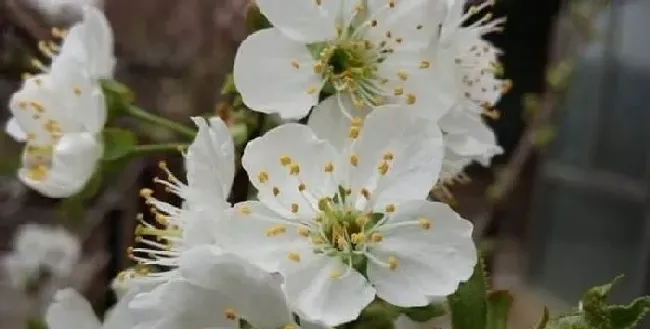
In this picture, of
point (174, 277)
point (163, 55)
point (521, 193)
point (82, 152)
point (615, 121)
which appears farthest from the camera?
point (521, 193)

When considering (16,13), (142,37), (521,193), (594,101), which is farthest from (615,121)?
(16,13)

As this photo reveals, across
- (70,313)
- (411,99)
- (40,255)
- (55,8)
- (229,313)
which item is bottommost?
(40,255)

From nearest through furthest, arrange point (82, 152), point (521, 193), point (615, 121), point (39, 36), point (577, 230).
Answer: point (82, 152)
point (39, 36)
point (615, 121)
point (577, 230)
point (521, 193)

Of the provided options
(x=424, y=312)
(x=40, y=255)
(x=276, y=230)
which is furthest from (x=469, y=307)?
(x=40, y=255)

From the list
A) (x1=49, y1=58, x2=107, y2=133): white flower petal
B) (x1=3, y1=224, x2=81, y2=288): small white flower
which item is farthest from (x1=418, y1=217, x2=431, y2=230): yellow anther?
(x1=3, y1=224, x2=81, y2=288): small white flower

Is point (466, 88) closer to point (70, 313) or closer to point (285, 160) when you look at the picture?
point (285, 160)

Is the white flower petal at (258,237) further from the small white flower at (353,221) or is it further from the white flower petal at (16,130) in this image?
the white flower petal at (16,130)

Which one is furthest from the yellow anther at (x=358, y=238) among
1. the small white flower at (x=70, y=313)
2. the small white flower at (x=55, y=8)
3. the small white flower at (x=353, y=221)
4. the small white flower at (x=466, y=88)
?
the small white flower at (x=55, y=8)

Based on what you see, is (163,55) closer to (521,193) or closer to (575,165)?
(575,165)
